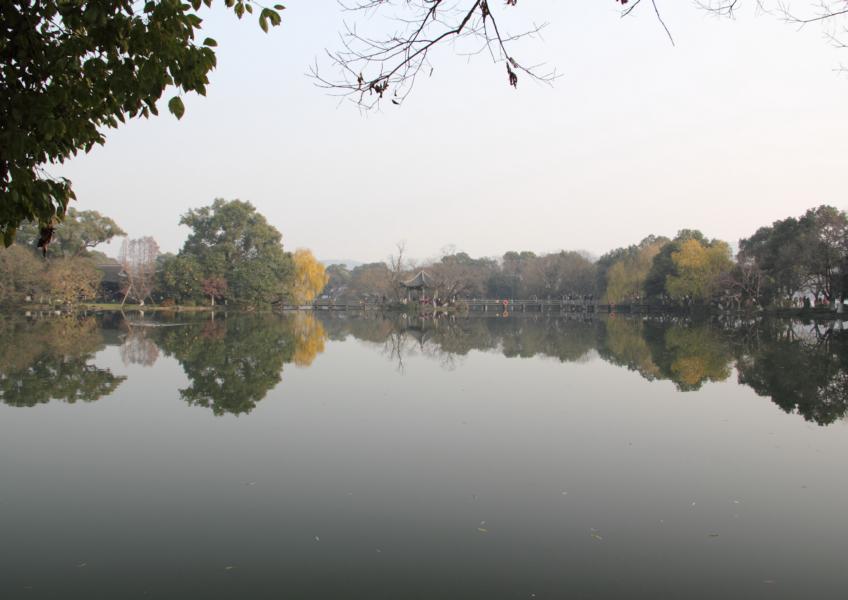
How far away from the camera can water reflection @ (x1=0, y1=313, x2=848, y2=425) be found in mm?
8672

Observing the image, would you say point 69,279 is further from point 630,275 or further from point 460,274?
point 630,275

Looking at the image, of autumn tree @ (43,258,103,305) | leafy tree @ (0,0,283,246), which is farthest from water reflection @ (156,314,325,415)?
autumn tree @ (43,258,103,305)

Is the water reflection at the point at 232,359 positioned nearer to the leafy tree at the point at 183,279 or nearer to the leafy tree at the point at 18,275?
the leafy tree at the point at 18,275

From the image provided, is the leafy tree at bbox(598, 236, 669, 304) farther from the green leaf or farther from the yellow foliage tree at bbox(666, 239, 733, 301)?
the green leaf

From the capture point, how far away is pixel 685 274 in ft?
128

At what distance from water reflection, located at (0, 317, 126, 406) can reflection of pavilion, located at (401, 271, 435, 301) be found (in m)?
27.6

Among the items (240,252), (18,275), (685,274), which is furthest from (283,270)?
(685,274)

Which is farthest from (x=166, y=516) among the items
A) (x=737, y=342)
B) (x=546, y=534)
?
(x=737, y=342)

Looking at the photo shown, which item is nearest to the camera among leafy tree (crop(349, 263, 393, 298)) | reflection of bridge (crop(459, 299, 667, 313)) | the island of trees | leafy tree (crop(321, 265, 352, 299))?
the island of trees

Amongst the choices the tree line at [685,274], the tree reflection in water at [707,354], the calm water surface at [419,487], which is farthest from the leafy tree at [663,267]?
the calm water surface at [419,487]

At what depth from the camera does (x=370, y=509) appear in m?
4.14

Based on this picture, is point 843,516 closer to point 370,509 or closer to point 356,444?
point 370,509

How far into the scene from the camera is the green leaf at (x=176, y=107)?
9.00 feet

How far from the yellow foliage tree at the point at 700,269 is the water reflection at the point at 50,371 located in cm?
3448
